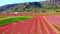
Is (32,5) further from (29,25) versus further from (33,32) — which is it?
(33,32)

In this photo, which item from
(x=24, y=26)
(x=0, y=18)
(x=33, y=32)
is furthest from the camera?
(x=0, y=18)

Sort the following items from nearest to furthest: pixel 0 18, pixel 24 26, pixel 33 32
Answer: pixel 33 32
pixel 24 26
pixel 0 18

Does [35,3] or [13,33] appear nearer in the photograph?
[13,33]

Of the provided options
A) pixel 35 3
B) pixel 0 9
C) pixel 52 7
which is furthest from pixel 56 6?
pixel 0 9

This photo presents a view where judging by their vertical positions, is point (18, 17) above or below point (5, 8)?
below

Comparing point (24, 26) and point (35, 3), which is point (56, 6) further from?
point (24, 26)

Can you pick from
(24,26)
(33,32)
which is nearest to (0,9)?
(24,26)
